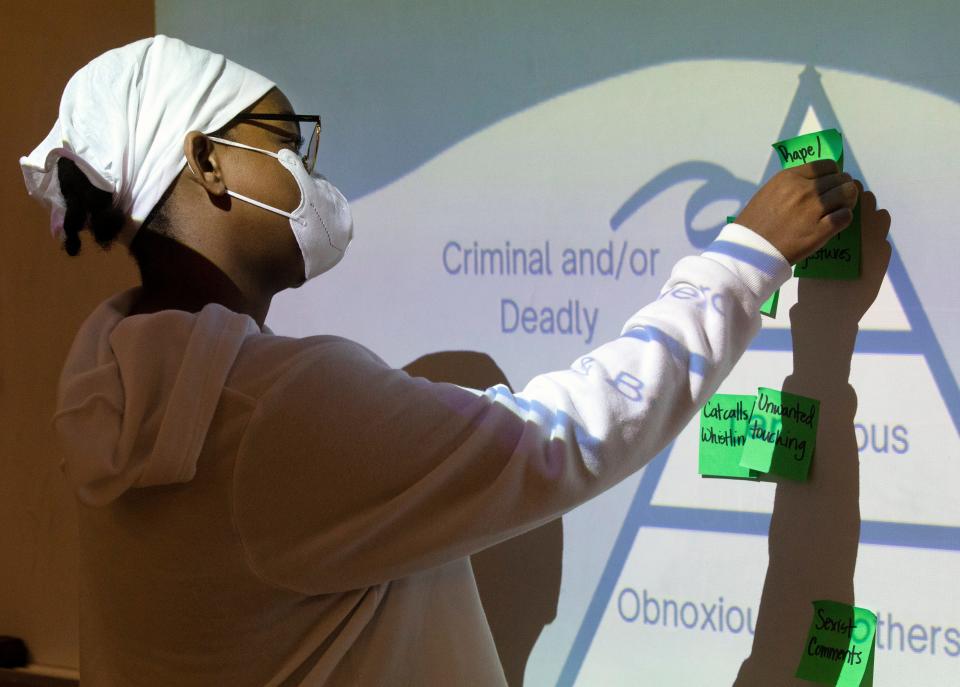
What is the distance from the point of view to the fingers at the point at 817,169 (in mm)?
1162

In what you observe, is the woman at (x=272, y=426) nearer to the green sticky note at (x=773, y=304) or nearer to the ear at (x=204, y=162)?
the ear at (x=204, y=162)

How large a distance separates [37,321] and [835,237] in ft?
4.74

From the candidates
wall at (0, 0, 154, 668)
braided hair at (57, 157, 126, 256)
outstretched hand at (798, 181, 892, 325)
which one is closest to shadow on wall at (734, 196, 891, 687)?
outstretched hand at (798, 181, 892, 325)

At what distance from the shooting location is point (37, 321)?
1966mm

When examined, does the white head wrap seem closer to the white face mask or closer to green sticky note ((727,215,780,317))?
the white face mask

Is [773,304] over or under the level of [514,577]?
over

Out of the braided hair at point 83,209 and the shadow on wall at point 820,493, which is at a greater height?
the braided hair at point 83,209

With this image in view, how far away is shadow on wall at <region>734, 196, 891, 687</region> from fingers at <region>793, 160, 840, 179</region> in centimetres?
10

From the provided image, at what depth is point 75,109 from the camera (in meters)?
1.19

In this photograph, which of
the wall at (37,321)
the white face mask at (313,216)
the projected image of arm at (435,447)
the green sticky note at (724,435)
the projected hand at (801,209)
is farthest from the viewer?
the wall at (37,321)

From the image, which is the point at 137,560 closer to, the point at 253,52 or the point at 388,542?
the point at 388,542

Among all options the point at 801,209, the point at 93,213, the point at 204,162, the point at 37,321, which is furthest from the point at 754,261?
the point at 37,321

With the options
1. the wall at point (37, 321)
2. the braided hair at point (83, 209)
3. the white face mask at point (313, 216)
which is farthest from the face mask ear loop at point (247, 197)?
the wall at point (37, 321)

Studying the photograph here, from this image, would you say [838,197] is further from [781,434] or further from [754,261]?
[781,434]
